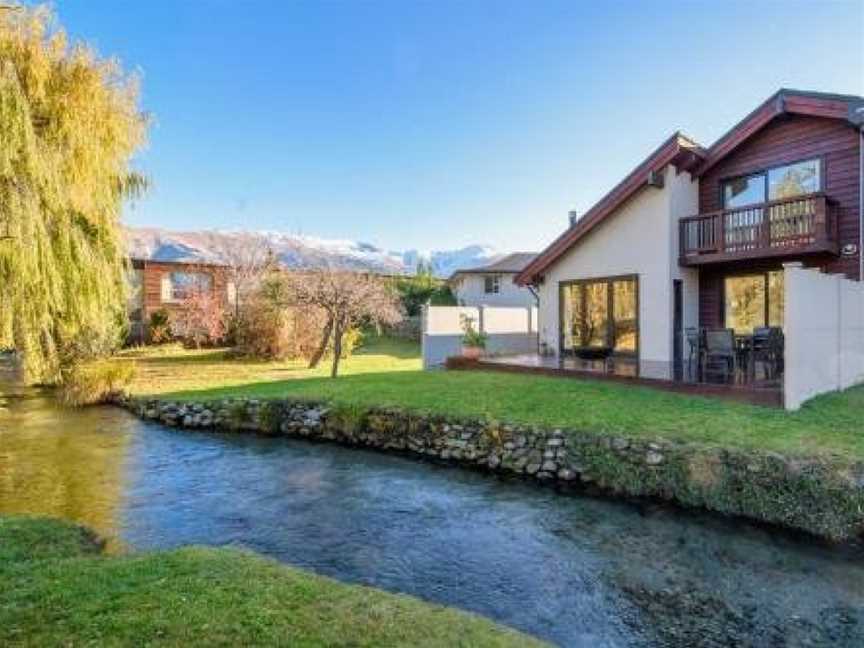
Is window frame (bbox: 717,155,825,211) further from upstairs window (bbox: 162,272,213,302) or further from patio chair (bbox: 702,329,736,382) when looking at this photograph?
upstairs window (bbox: 162,272,213,302)

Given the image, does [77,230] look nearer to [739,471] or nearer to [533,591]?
[533,591]

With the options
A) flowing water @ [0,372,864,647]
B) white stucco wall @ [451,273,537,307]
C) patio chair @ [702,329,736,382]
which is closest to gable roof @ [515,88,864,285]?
patio chair @ [702,329,736,382]

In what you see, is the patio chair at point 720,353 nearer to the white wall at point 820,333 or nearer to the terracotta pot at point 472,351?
the white wall at point 820,333

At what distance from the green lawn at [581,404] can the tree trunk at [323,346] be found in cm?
436

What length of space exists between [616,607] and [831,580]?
2667mm

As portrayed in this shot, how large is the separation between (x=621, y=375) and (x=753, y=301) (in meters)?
4.76

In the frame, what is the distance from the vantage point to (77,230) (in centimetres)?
1102

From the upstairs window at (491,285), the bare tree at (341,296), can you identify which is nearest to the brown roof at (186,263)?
the bare tree at (341,296)

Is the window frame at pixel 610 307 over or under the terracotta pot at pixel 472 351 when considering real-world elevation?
over

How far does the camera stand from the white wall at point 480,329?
2117cm

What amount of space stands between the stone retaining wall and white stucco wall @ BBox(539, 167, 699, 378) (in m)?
5.95

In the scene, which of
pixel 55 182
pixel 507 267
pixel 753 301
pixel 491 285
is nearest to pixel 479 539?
pixel 55 182

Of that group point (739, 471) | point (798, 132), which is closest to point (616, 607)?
point (739, 471)

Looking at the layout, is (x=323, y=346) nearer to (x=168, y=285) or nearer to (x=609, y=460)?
(x=168, y=285)
